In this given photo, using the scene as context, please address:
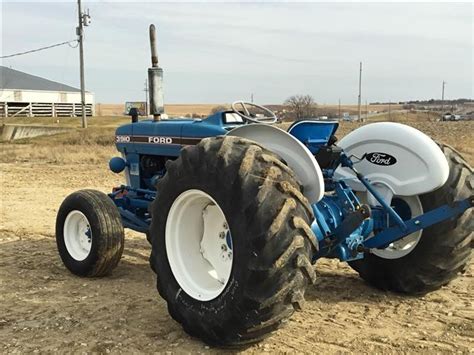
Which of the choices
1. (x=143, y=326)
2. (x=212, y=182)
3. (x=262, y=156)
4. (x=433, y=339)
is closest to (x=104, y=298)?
(x=143, y=326)

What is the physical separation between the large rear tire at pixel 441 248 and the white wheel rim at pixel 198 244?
163cm

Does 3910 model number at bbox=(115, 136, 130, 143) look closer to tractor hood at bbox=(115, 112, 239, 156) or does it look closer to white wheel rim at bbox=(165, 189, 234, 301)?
tractor hood at bbox=(115, 112, 239, 156)

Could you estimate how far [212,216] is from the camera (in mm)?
4102

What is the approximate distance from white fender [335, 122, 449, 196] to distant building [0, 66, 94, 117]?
Answer: 1819 inches

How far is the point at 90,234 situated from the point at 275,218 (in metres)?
2.98

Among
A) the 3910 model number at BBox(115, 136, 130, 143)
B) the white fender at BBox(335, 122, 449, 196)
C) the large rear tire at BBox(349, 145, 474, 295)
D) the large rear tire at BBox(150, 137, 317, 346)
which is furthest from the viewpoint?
the 3910 model number at BBox(115, 136, 130, 143)

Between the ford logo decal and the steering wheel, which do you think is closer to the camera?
the ford logo decal

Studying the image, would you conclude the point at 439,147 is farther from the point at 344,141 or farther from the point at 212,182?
the point at 212,182

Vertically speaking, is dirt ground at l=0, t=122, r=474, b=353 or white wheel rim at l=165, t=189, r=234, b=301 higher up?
white wheel rim at l=165, t=189, r=234, b=301

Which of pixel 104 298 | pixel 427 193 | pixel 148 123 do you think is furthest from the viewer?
pixel 148 123

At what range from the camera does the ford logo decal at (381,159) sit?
461 cm

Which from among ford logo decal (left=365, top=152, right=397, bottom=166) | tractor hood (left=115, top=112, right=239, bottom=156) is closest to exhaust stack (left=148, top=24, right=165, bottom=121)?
tractor hood (left=115, top=112, right=239, bottom=156)

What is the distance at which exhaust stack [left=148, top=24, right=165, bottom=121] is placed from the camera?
6.10 metres

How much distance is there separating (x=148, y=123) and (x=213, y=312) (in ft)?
9.96
